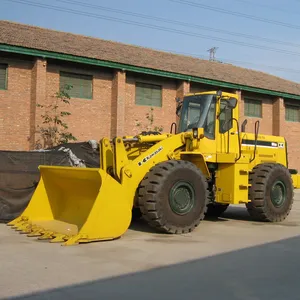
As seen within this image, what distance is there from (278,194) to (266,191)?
0.62 metres

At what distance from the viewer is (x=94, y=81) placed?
21.1 metres

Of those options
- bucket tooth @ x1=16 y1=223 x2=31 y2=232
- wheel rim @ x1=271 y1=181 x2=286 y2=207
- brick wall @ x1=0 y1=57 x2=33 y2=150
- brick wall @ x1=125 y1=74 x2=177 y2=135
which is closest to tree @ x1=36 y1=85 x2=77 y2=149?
Answer: brick wall @ x1=0 y1=57 x2=33 y2=150

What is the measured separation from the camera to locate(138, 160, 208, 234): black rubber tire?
8.59 m

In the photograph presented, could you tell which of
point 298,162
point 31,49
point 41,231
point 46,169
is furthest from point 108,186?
point 298,162

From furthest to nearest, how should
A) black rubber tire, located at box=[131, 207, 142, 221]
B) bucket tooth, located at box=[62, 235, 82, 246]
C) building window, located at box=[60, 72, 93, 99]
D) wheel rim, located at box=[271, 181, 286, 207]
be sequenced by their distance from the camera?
building window, located at box=[60, 72, 93, 99] → wheel rim, located at box=[271, 181, 286, 207] → black rubber tire, located at box=[131, 207, 142, 221] → bucket tooth, located at box=[62, 235, 82, 246]

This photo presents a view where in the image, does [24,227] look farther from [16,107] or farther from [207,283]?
[16,107]

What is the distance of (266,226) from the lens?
35.6 ft

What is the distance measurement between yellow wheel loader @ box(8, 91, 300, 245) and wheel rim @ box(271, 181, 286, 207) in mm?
26

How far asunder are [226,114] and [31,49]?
1117 centimetres

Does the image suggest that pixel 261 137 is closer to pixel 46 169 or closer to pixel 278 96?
pixel 46 169

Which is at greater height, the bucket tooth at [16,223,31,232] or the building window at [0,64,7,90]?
the building window at [0,64,7,90]

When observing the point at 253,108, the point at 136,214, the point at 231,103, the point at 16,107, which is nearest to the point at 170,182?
the point at 136,214

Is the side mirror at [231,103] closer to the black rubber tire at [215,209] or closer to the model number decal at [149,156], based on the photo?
the model number decal at [149,156]

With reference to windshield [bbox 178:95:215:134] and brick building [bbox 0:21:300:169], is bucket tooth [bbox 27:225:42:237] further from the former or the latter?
brick building [bbox 0:21:300:169]
